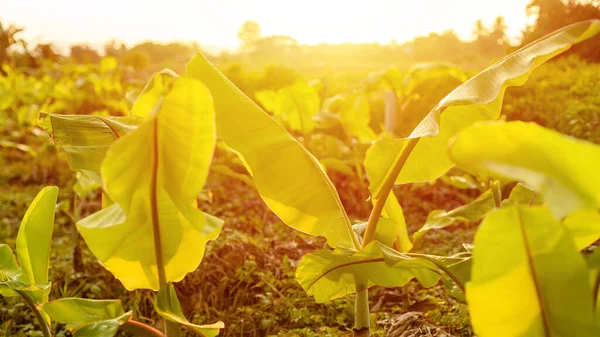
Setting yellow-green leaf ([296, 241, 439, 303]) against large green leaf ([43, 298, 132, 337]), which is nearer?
large green leaf ([43, 298, 132, 337])

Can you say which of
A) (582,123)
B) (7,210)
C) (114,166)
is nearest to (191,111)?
(114,166)

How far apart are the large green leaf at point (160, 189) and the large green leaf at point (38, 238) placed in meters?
0.30

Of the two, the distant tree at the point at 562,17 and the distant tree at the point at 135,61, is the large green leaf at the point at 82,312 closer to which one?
the distant tree at the point at 562,17

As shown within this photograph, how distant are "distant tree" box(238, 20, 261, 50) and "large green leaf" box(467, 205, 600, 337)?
89.8 feet

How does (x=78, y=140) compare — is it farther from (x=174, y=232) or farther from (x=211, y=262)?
(x=211, y=262)

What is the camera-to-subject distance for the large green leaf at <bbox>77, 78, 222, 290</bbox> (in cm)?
93

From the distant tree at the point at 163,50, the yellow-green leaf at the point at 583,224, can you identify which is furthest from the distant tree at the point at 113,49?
the yellow-green leaf at the point at 583,224

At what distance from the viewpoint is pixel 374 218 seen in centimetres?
138

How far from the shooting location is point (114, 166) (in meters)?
0.94

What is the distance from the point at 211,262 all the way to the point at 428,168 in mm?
1421

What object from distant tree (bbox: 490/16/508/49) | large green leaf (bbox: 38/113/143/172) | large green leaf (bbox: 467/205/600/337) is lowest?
large green leaf (bbox: 467/205/600/337)

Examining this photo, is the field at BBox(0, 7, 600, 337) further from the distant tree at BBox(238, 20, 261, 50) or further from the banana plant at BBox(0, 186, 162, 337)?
the distant tree at BBox(238, 20, 261, 50)

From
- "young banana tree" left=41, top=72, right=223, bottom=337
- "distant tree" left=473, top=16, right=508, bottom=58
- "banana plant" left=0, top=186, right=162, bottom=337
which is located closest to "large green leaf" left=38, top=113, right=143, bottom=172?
"young banana tree" left=41, top=72, right=223, bottom=337

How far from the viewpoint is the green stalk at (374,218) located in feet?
4.25
